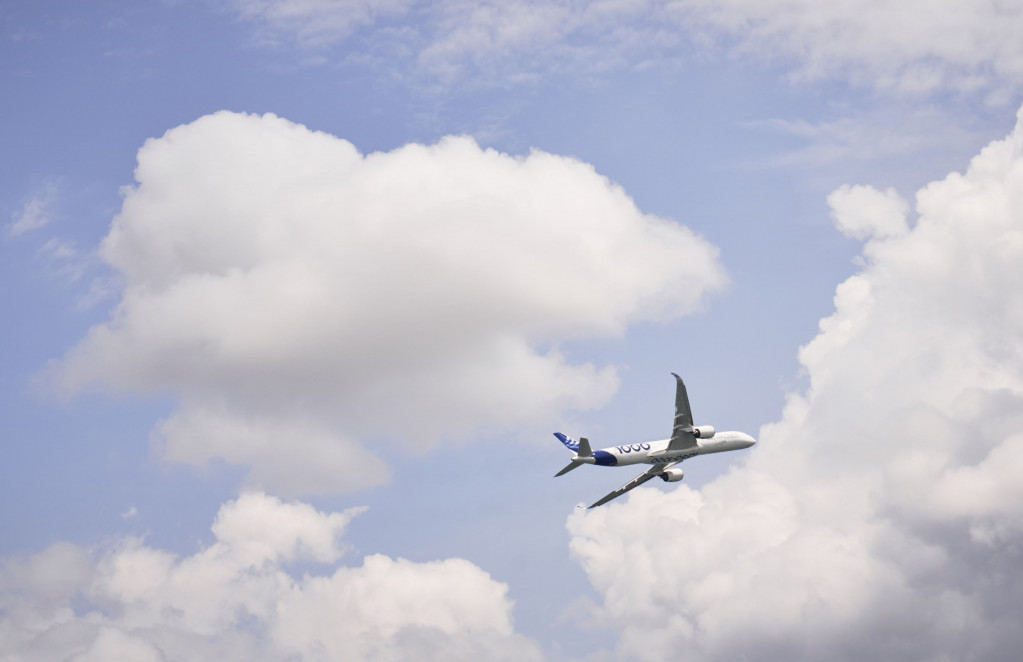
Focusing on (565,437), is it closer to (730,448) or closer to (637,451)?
(637,451)

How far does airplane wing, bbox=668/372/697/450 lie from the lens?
175 m

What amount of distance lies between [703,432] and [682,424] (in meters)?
5.44

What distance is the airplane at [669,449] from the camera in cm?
17450

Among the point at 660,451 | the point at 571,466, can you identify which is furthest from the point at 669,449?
the point at 571,466

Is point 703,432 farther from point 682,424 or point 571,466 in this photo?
point 571,466

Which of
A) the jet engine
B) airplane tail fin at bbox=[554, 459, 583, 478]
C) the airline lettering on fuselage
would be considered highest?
the jet engine

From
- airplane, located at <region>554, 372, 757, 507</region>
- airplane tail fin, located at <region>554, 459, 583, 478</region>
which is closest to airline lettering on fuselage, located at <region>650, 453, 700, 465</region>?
airplane, located at <region>554, 372, 757, 507</region>

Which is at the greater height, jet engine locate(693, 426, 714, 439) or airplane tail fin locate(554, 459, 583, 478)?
jet engine locate(693, 426, 714, 439)

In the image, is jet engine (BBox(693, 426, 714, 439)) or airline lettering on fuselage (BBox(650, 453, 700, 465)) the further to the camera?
airline lettering on fuselage (BBox(650, 453, 700, 465))

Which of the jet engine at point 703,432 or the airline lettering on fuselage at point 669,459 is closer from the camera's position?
the jet engine at point 703,432

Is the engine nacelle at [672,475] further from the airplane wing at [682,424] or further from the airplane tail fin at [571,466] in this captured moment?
the airplane tail fin at [571,466]

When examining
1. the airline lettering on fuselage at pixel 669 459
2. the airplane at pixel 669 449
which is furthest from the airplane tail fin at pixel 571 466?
the airline lettering on fuselage at pixel 669 459

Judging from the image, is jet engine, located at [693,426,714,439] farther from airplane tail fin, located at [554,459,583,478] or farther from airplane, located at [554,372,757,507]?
airplane tail fin, located at [554,459,583,478]

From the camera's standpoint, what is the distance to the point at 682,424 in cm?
18075
